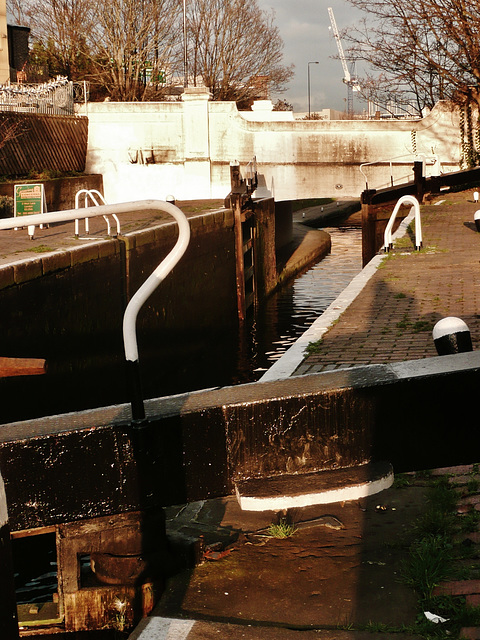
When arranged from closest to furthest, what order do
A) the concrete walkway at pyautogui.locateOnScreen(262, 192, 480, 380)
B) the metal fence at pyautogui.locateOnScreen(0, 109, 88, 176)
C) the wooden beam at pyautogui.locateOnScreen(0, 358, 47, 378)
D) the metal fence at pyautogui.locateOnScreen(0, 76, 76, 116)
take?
the wooden beam at pyautogui.locateOnScreen(0, 358, 47, 378)
the concrete walkway at pyautogui.locateOnScreen(262, 192, 480, 380)
the metal fence at pyautogui.locateOnScreen(0, 109, 88, 176)
the metal fence at pyautogui.locateOnScreen(0, 76, 76, 116)

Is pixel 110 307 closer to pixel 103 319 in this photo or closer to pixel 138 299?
pixel 103 319

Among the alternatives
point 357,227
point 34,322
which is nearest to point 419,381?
point 34,322

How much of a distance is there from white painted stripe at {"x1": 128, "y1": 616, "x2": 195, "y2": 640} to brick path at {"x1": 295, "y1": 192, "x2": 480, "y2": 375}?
2.76 meters

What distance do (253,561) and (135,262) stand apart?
1144 centimetres

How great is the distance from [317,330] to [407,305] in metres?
1.51

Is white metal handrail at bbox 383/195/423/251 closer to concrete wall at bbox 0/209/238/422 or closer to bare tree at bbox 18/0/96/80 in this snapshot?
concrete wall at bbox 0/209/238/422

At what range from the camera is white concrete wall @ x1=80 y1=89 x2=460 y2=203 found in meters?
28.4

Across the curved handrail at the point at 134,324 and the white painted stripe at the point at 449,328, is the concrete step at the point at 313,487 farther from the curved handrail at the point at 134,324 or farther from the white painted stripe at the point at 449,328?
the white painted stripe at the point at 449,328

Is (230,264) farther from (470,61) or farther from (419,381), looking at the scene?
(419,381)

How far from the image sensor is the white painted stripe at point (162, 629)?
3160mm

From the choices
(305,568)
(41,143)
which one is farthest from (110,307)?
(41,143)

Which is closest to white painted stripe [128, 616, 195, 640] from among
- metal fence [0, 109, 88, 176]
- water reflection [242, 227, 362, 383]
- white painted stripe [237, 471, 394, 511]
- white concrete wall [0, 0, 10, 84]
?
white painted stripe [237, 471, 394, 511]

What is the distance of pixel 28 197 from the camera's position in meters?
15.8

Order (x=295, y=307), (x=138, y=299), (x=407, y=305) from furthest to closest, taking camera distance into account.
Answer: (x=295, y=307) → (x=407, y=305) → (x=138, y=299)
